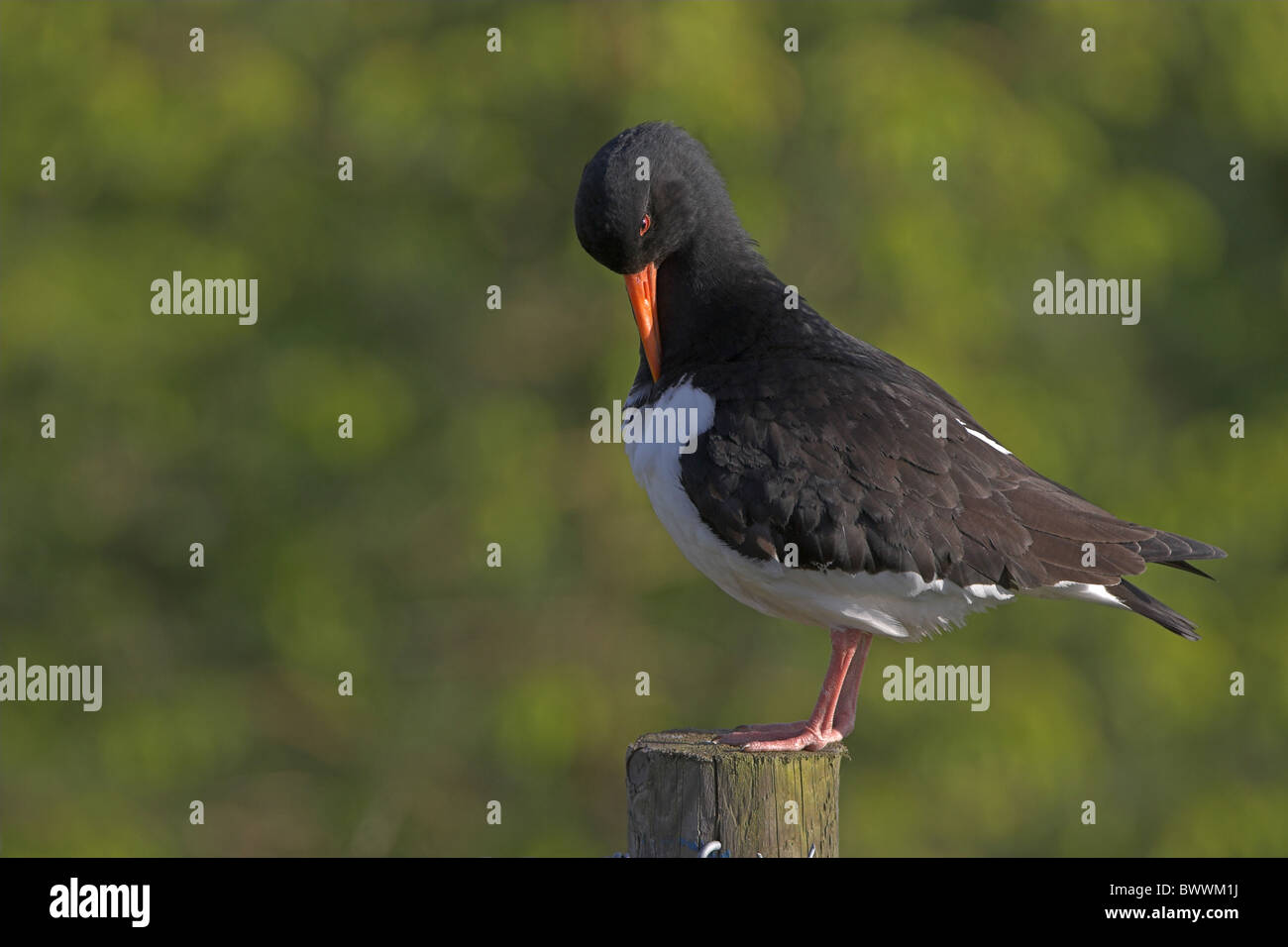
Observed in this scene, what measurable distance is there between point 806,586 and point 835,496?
35cm

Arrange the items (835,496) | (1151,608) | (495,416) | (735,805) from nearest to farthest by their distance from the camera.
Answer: (735,805) < (835,496) < (1151,608) < (495,416)

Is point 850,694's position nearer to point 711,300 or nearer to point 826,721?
point 826,721

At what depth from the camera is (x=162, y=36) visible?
44.6 feet

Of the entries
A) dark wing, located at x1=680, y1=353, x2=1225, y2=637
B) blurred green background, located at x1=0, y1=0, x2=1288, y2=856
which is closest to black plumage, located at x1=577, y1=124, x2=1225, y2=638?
dark wing, located at x1=680, y1=353, x2=1225, y2=637

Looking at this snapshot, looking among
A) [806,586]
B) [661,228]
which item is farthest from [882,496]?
[661,228]

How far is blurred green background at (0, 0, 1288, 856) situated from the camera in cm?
1283

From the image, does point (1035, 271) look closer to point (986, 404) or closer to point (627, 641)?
point (986, 404)

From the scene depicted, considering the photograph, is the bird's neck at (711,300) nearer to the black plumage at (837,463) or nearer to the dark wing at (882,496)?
the black plumage at (837,463)

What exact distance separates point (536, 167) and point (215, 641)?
16.8ft

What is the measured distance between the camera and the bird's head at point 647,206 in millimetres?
6410

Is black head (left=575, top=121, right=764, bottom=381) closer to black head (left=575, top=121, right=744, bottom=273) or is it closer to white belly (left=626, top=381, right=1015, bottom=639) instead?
black head (left=575, top=121, right=744, bottom=273)

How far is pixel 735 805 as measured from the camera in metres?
5.34

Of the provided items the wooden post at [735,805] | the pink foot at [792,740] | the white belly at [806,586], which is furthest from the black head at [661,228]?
the wooden post at [735,805]

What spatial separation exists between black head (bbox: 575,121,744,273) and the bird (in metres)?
0.01
